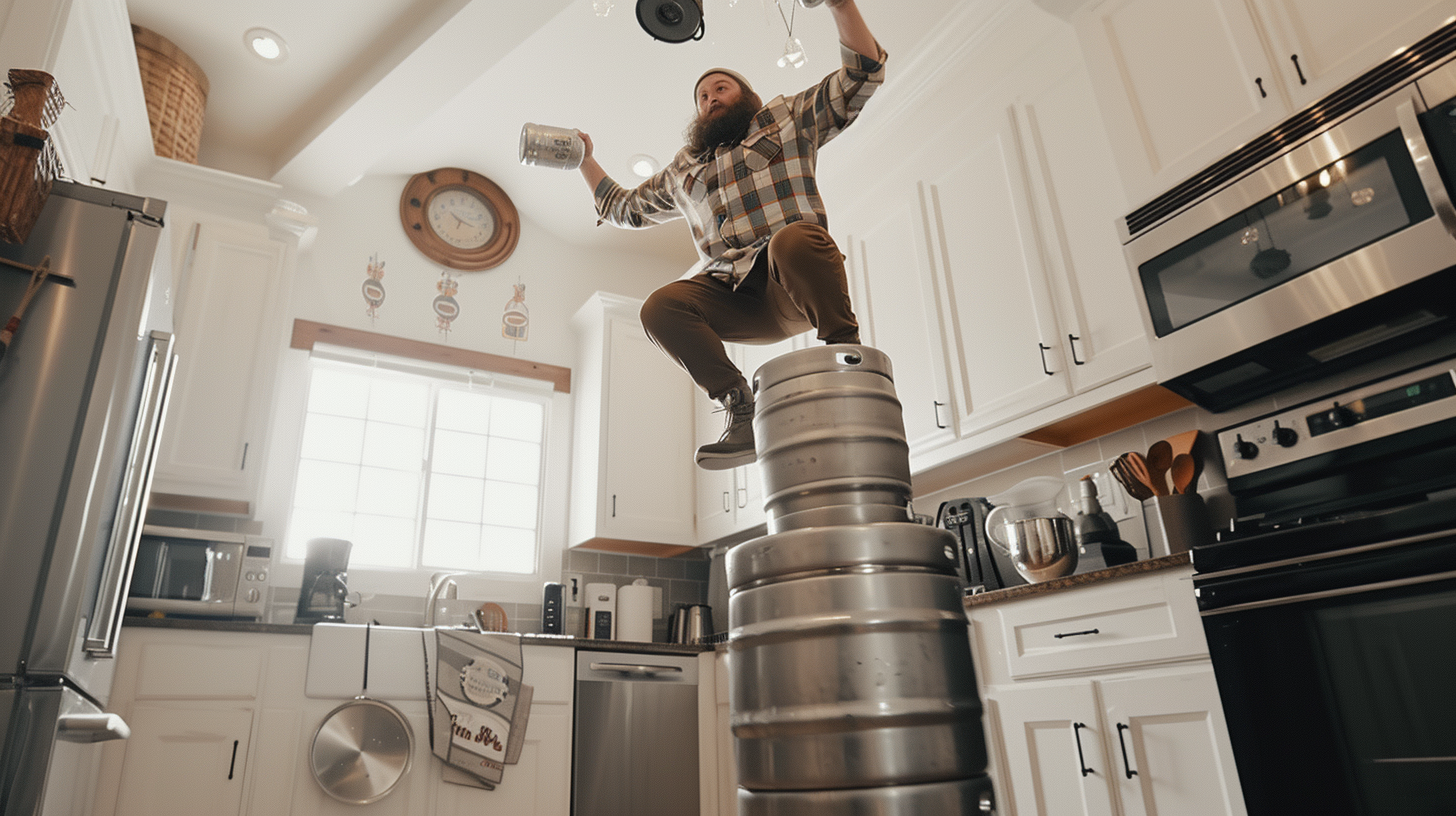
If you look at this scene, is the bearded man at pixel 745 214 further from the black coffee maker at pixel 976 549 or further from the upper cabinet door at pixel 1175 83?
the black coffee maker at pixel 976 549

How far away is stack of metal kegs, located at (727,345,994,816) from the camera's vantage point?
112 centimetres

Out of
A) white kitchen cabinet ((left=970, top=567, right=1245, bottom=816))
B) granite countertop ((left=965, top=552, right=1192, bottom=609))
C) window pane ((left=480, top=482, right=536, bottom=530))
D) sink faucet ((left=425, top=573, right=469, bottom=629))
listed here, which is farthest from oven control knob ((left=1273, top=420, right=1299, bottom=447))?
window pane ((left=480, top=482, right=536, bottom=530))

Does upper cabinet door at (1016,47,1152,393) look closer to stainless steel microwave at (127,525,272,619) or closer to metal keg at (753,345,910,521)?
metal keg at (753,345,910,521)

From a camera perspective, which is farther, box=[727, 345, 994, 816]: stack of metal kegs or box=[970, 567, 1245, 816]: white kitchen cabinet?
box=[970, 567, 1245, 816]: white kitchen cabinet

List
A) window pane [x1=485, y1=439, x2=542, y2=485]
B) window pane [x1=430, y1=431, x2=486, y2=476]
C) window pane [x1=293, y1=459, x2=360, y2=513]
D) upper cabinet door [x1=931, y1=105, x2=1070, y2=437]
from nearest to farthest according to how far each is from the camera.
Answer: upper cabinet door [x1=931, y1=105, x2=1070, y2=437] → window pane [x1=293, y1=459, x2=360, y2=513] → window pane [x1=430, y1=431, x2=486, y2=476] → window pane [x1=485, y1=439, x2=542, y2=485]

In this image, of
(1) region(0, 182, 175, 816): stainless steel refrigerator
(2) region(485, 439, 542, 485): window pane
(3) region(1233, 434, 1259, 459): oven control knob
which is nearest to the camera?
(1) region(0, 182, 175, 816): stainless steel refrigerator

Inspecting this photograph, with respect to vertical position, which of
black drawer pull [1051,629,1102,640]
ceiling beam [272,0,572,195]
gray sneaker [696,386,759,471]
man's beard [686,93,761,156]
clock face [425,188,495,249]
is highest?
clock face [425,188,495,249]

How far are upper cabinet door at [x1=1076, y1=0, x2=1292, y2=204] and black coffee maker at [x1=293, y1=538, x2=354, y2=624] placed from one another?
315 centimetres

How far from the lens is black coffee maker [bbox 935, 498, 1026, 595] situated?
9.86 ft

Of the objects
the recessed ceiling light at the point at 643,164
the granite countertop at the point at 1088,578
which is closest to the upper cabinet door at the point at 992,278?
the granite countertop at the point at 1088,578

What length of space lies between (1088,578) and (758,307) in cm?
109

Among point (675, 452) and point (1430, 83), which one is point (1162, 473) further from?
point (675, 452)

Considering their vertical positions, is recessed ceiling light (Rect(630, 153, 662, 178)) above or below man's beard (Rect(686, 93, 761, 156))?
above

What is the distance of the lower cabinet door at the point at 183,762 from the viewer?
2.70m
